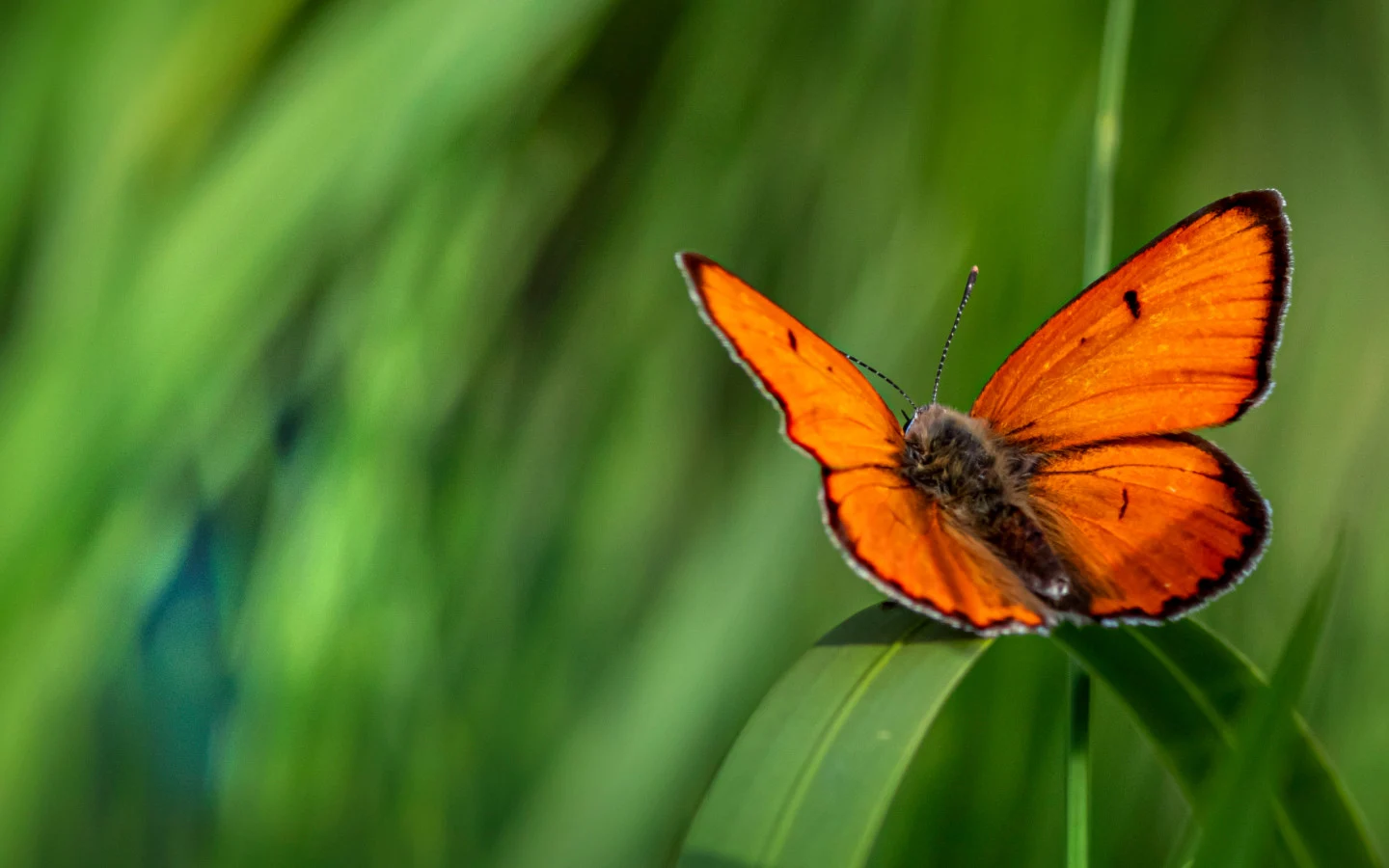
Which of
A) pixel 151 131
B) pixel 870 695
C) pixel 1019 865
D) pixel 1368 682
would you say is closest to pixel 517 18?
pixel 151 131

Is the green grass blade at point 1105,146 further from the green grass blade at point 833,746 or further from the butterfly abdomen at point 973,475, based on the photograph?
the green grass blade at point 833,746

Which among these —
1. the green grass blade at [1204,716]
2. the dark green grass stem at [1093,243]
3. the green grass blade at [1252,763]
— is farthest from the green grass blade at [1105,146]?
the green grass blade at [1252,763]

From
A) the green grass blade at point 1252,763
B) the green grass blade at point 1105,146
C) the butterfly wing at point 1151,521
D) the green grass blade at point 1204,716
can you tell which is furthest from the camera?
the green grass blade at point 1105,146

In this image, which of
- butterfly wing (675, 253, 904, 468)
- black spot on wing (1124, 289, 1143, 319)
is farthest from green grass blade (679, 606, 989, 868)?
black spot on wing (1124, 289, 1143, 319)

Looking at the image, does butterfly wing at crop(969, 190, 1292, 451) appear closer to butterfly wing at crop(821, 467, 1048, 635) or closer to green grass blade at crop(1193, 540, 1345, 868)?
butterfly wing at crop(821, 467, 1048, 635)

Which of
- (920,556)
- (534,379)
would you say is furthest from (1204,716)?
(534,379)

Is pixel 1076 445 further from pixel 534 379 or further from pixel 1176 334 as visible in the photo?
pixel 534 379
